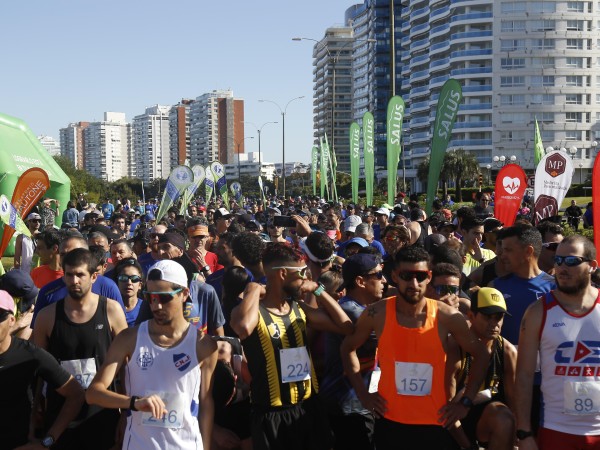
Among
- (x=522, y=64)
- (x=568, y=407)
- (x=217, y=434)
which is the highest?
(x=522, y=64)

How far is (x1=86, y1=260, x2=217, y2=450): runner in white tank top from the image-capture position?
4.17 metres

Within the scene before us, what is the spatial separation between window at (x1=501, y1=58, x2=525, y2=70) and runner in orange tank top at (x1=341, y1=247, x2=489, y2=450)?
10633 centimetres

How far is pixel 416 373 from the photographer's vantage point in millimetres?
Answer: 4633

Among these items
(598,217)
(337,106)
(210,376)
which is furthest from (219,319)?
(337,106)

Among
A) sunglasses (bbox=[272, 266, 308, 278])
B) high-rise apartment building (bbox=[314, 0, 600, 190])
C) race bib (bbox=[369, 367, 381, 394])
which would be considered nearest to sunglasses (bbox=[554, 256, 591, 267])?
race bib (bbox=[369, 367, 381, 394])

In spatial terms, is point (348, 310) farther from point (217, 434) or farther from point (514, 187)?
point (514, 187)

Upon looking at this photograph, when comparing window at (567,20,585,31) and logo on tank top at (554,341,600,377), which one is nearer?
logo on tank top at (554,341,600,377)

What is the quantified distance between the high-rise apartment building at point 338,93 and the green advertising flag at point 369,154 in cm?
14508

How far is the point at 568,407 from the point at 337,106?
587 feet

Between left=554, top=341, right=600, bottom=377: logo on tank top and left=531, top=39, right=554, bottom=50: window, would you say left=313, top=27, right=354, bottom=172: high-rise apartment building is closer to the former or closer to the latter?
left=531, top=39, right=554, bottom=50: window

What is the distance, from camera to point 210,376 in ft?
14.3

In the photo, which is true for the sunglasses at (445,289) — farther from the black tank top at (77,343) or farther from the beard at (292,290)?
→ the black tank top at (77,343)

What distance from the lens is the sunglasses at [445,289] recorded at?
18.7ft

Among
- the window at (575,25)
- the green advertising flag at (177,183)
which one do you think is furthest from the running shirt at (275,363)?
the window at (575,25)
